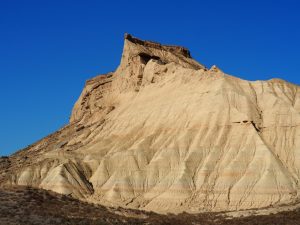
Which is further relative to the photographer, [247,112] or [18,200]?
[247,112]

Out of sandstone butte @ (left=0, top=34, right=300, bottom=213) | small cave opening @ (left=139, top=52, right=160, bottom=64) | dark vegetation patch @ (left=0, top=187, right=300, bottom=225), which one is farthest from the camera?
small cave opening @ (left=139, top=52, right=160, bottom=64)

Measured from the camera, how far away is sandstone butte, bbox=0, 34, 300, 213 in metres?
68.4

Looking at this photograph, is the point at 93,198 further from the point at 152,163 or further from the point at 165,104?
the point at 165,104

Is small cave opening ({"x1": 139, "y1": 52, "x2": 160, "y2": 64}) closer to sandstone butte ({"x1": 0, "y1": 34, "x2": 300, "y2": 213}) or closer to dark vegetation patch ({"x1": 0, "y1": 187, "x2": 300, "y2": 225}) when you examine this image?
sandstone butte ({"x1": 0, "y1": 34, "x2": 300, "y2": 213})

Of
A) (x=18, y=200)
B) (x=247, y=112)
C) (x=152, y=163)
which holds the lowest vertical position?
(x=18, y=200)

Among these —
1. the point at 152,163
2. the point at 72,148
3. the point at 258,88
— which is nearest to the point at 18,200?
the point at 152,163

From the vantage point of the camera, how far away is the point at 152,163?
7462 cm

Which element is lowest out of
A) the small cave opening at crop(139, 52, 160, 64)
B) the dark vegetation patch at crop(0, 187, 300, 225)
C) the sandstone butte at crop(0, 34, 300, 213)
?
the dark vegetation patch at crop(0, 187, 300, 225)

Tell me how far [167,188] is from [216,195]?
5.73 meters

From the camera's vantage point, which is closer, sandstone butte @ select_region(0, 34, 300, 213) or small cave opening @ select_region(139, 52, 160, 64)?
sandstone butte @ select_region(0, 34, 300, 213)

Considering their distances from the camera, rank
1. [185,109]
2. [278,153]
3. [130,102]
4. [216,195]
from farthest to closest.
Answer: [130,102] < [185,109] < [278,153] < [216,195]

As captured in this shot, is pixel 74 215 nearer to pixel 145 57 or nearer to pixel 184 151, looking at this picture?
pixel 184 151

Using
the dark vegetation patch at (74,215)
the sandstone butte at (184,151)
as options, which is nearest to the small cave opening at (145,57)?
the sandstone butte at (184,151)

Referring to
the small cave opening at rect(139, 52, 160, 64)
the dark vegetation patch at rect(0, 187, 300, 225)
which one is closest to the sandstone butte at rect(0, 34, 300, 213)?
the small cave opening at rect(139, 52, 160, 64)
